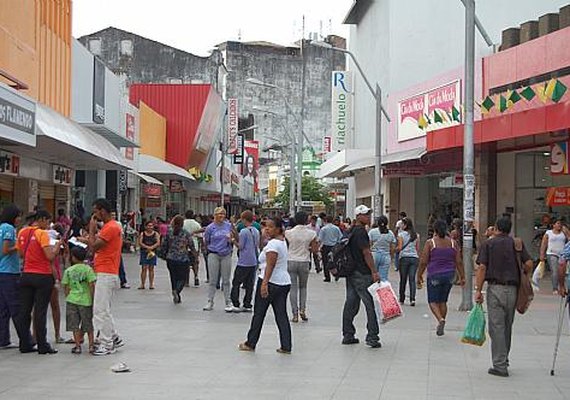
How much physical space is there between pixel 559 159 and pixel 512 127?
1.45m

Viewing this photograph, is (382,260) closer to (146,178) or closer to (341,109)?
(146,178)

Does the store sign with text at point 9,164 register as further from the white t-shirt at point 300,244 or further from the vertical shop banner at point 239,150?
the vertical shop banner at point 239,150

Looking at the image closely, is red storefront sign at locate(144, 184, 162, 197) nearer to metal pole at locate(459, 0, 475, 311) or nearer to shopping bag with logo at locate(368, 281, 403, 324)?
metal pole at locate(459, 0, 475, 311)

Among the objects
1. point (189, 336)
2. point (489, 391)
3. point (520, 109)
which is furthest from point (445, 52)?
point (489, 391)

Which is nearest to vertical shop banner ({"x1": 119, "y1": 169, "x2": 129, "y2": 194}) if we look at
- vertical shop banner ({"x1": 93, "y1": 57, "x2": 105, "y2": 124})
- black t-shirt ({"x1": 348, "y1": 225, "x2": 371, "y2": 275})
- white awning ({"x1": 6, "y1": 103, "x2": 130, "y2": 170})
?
vertical shop banner ({"x1": 93, "y1": 57, "x2": 105, "y2": 124})

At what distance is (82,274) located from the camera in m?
10.2

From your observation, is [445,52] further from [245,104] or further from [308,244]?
[245,104]

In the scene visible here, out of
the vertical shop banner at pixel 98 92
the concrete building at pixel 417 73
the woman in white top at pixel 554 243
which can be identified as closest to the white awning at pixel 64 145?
the vertical shop banner at pixel 98 92

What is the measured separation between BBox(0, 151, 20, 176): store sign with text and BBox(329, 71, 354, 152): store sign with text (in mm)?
25474

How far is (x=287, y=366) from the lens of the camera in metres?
9.55

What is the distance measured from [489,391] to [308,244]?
17.4 ft

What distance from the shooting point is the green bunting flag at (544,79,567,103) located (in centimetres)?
1955

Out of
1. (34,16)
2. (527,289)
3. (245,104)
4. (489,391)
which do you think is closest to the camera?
(489,391)

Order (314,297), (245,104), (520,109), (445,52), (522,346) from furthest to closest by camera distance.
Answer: (245,104)
(445,52)
(520,109)
(314,297)
(522,346)
